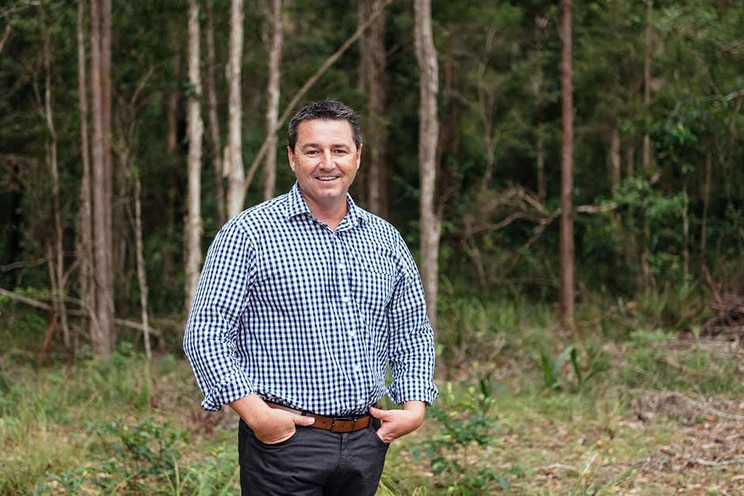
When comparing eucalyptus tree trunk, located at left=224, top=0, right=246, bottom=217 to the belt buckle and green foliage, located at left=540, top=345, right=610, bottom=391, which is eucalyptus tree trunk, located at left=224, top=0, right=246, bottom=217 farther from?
the belt buckle

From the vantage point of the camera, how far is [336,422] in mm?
2857

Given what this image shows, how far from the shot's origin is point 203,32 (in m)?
16.5

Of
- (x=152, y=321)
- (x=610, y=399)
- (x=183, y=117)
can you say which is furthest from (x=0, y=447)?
(x=183, y=117)

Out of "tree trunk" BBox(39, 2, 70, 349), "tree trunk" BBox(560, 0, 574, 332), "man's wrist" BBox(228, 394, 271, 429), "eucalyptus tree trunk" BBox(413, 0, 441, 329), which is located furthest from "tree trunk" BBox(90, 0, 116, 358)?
"man's wrist" BBox(228, 394, 271, 429)

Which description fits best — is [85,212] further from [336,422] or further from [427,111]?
[336,422]

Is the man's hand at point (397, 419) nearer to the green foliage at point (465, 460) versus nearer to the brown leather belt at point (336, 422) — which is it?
the brown leather belt at point (336, 422)

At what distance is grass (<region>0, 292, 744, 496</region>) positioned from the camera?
567 cm

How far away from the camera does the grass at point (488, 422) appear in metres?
5.67

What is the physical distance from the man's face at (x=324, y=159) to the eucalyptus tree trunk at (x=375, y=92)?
12376 millimetres

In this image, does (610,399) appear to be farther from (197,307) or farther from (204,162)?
(204,162)

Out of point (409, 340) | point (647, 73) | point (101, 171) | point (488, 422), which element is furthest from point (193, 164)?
point (409, 340)

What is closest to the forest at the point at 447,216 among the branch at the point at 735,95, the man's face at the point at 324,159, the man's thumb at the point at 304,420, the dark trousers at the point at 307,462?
the branch at the point at 735,95

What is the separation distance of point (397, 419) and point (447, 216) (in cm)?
1442

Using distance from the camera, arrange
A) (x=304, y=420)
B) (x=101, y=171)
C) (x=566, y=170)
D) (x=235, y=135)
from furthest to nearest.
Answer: (x=566, y=170) → (x=101, y=171) → (x=235, y=135) → (x=304, y=420)
